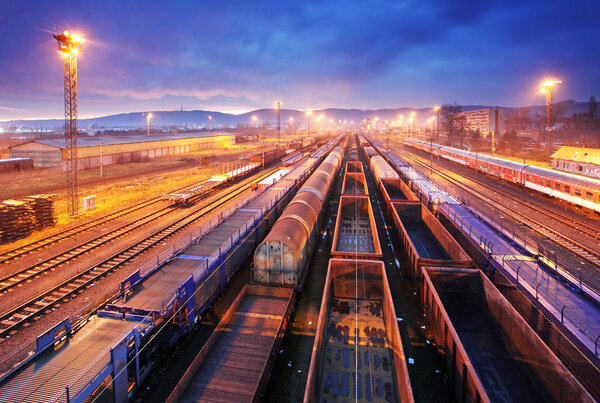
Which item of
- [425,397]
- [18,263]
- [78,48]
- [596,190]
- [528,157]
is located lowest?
[425,397]

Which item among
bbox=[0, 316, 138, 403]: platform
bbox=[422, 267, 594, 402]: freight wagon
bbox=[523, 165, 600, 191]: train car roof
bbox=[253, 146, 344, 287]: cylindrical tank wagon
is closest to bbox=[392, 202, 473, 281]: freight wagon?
bbox=[422, 267, 594, 402]: freight wagon

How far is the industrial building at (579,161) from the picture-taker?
1377 inches

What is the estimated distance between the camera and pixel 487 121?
141750 millimetres

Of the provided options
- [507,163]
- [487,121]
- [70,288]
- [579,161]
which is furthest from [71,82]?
[487,121]

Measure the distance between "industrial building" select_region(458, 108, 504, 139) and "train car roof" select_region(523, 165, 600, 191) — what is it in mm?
84162

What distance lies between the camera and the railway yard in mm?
7668

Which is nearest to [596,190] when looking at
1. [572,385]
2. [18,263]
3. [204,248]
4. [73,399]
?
[572,385]

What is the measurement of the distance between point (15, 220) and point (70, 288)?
34.1 ft

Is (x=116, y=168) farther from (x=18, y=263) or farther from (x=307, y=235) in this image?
(x=307, y=235)

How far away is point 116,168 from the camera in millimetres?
48562

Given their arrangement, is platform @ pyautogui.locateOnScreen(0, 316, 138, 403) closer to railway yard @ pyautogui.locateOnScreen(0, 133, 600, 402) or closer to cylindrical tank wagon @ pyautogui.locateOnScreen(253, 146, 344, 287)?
railway yard @ pyautogui.locateOnScreen(0, 133, 600, 402)

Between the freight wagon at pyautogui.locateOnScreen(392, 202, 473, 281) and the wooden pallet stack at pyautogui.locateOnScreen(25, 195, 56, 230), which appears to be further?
the wooden pallet stack at pyautogui.locateOnScreen(25, 195, 56, 230)

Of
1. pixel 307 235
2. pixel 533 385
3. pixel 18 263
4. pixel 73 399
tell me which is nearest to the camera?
pixel 73 399

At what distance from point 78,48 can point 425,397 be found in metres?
30.7
